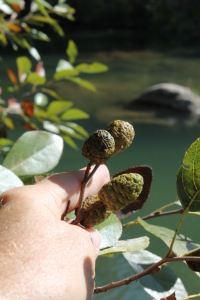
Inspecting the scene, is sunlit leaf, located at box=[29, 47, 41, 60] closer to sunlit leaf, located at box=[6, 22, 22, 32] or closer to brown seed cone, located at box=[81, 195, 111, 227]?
sunlit leaf, located at box=[6, 22, 22, 32]

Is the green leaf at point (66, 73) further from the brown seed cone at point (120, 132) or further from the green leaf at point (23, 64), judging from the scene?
the brown seed cone at point (120, 132)

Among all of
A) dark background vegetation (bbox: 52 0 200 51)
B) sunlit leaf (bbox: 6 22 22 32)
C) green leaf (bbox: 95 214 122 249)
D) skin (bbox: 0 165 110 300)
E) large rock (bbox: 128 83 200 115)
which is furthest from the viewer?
dark background vegetation (bbox: 52 0 200 51)

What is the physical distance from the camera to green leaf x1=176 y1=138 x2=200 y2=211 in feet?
1.35

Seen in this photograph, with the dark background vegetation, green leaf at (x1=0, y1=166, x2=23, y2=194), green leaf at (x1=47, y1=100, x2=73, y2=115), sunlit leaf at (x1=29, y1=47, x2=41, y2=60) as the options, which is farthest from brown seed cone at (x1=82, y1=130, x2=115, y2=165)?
the dark background vegetation

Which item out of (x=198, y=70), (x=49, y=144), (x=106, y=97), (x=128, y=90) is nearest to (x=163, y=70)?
(x=198, y=70)

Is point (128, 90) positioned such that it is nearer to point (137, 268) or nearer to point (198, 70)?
point (198, 70)

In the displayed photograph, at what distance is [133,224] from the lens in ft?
1.78

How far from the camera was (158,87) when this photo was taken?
185 inches

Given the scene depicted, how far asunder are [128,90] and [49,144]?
4.56m

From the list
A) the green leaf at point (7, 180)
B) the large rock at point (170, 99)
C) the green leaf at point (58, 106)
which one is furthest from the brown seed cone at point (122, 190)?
the large rock at point (170, 99)

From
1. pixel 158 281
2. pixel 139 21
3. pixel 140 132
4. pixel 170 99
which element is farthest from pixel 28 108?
pixel 139 21

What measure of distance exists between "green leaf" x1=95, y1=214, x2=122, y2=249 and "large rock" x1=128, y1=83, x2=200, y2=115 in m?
3.84

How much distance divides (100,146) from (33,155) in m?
0.19

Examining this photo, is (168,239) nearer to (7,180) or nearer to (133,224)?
(133,224)
